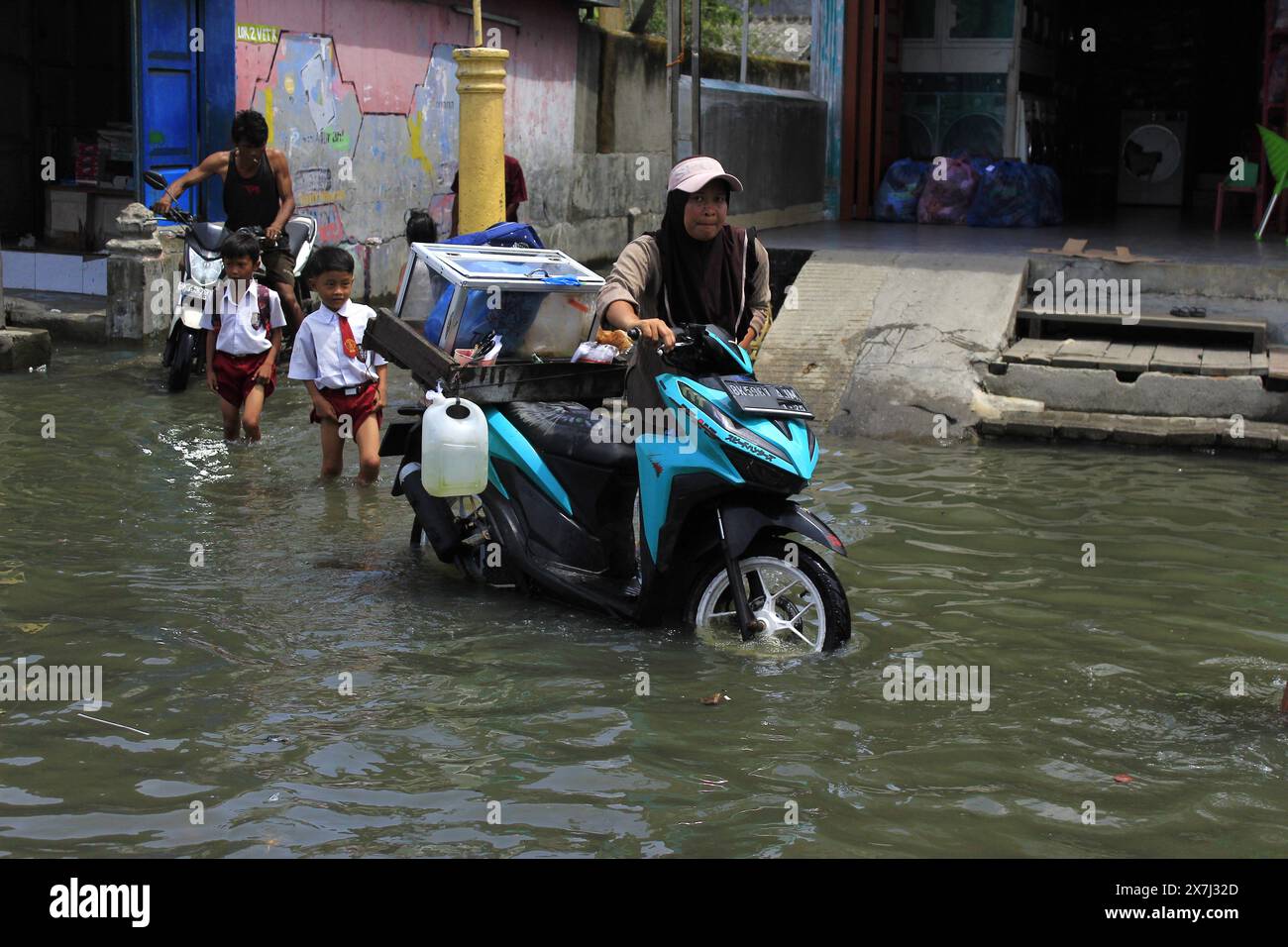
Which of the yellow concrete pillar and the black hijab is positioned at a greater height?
the yellow concrete pillar

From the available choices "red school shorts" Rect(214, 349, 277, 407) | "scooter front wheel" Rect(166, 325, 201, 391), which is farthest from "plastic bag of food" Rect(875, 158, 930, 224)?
"red school shorts" Rect(214, 349, 277, 407)

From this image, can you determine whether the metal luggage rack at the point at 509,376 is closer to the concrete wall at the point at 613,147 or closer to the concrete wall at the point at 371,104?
the concrete wall at the point at 371,104

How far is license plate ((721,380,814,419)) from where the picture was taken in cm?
504

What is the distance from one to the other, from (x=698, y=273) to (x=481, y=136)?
16.0ft

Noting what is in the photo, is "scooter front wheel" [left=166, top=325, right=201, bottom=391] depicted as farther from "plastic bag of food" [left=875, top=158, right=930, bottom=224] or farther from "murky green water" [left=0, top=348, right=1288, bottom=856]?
"plastic bag of food" [left=875, top=158, right=930, bottom=224]

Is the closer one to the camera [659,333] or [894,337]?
[659,333]

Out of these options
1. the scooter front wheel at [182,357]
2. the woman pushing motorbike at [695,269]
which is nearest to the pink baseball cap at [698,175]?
the woman pushing motorbike at [695,269]

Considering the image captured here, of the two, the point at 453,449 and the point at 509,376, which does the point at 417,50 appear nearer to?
the point at 509,376

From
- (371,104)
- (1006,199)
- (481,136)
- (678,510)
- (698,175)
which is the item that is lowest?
(678,510)

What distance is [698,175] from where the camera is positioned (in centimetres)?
558

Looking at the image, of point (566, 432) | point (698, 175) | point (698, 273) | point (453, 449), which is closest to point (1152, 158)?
point (698, 273)

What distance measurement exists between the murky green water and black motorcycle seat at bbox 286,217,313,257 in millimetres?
3561
